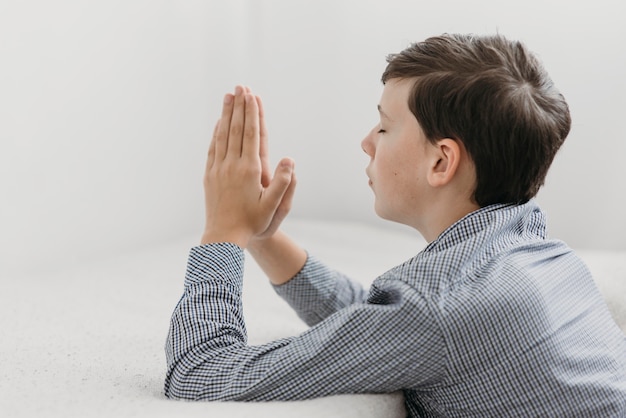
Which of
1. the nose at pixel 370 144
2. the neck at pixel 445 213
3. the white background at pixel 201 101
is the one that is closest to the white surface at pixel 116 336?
the white background at pixel 201 101

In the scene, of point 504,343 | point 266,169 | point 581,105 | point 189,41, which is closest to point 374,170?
point 266,169

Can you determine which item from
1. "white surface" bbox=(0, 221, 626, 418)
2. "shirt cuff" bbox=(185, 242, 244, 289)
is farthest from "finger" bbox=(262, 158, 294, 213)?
"white surface" bbox=(0, 221, 626, 418)

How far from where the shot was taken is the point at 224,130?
3.63 feet

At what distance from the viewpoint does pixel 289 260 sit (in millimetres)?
1215

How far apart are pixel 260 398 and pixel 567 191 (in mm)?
1093

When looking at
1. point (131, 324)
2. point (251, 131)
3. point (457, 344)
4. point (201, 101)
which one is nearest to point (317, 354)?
point (457, 344)

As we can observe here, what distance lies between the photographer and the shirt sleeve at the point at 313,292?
1227 mm

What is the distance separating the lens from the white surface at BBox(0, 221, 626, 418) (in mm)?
840

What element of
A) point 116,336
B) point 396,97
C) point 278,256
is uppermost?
point 396,97

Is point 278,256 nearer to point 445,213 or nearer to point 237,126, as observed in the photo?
point 237,126

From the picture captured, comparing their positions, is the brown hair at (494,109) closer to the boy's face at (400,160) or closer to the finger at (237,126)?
the boy's face at (400,160)

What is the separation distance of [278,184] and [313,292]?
0.23m

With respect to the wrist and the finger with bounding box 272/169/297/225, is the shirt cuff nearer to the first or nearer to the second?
the wrist

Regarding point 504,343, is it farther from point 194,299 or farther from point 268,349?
point 194,299
